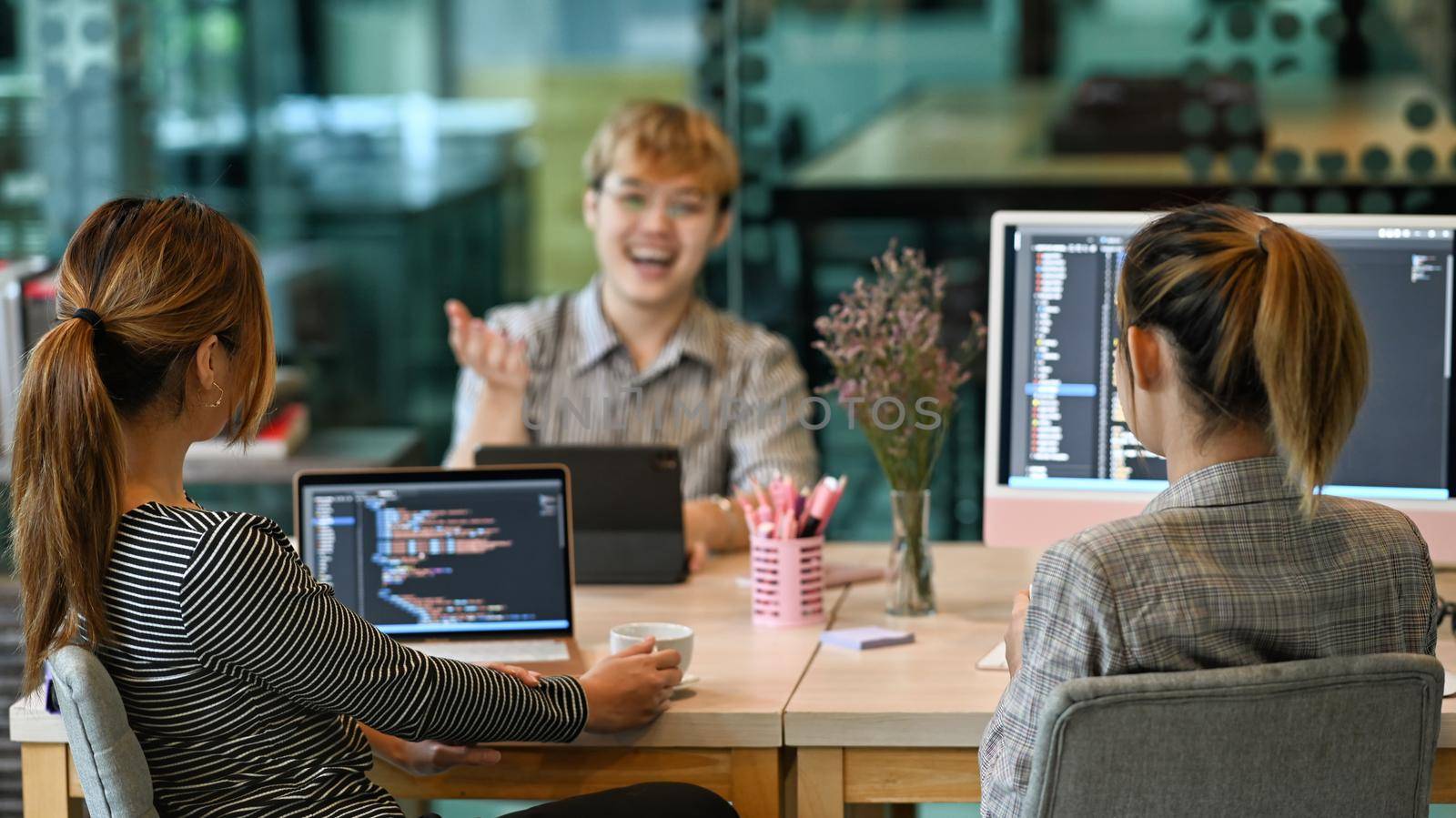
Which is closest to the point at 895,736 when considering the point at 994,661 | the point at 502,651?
the point at 994,661

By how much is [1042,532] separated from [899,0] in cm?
197

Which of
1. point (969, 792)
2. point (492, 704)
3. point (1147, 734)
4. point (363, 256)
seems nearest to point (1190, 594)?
point (1147, 734)

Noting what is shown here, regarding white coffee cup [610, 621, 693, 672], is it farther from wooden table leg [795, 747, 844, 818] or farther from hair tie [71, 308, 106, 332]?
hair tie [71, 308, 106, 332]

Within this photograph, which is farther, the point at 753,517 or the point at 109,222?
the point at 753,517

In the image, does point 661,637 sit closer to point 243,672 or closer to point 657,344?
point 243,672

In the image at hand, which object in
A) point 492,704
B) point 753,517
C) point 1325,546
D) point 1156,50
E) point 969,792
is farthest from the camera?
point 1156,50

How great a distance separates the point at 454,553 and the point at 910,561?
1.81 ft

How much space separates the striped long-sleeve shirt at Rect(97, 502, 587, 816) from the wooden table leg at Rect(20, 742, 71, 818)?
13.4 inches

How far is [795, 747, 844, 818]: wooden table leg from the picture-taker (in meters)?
1.61

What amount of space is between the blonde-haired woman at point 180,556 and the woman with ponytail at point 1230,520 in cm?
57

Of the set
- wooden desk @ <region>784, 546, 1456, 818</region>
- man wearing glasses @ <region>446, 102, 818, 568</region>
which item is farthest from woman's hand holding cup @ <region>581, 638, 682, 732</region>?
man wearing glasses @ <region>446, 102, 818, 568</region>

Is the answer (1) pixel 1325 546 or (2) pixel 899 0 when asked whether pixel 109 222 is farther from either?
(2) pixel 899 0

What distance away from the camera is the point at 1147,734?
1189 millimetres

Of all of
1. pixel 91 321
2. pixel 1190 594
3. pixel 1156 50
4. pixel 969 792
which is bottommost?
pixel 969 792
